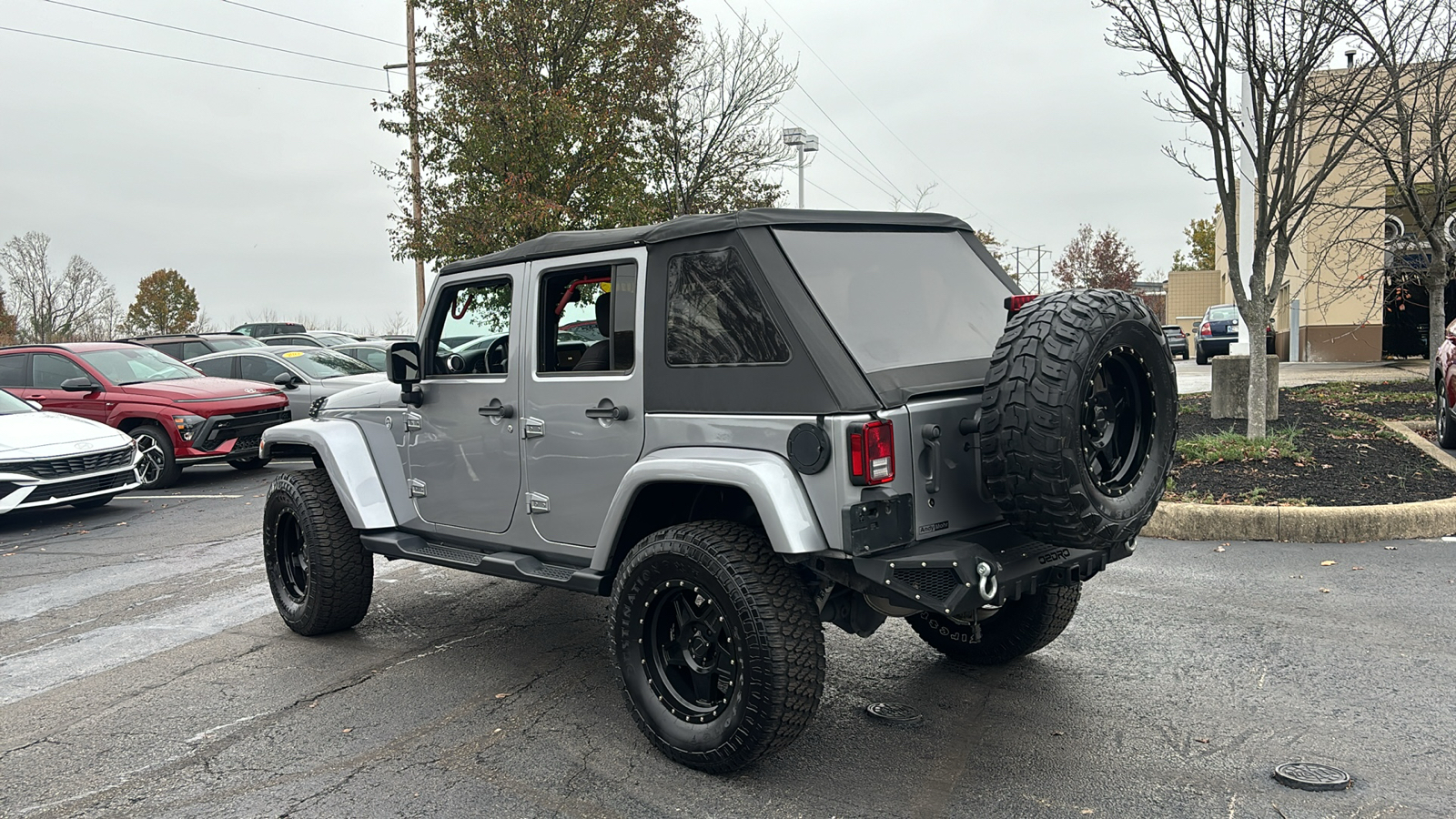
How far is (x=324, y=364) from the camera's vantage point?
597 inches

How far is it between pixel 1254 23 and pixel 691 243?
7.85 meters

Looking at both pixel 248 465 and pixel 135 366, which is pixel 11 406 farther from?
pixel 248 465

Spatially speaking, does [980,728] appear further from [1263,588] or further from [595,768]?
[1263,588]

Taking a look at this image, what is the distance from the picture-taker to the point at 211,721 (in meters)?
4.43

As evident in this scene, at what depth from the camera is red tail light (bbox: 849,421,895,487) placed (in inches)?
134

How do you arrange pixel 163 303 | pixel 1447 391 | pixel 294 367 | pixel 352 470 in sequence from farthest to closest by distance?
pixel 163 303 < pixel 294 367 < pixel 1447 391 < pixel 352 470

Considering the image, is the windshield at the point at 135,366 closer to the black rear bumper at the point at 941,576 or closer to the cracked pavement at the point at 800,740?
the cracked pavement at the point at 800,740

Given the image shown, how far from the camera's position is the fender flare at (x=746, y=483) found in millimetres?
3406

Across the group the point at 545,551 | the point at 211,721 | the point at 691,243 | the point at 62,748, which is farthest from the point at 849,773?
the point at 62,748

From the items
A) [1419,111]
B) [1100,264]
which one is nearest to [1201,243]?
[1100,264]

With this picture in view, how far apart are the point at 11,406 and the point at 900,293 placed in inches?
416

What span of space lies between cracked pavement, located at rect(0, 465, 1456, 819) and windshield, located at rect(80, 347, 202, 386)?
6.82 m

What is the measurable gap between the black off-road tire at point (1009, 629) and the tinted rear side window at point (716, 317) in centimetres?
150

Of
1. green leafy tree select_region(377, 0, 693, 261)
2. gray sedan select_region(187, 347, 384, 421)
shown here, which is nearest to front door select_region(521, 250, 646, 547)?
gray sedan select_region(187, 347, 384, 421)
